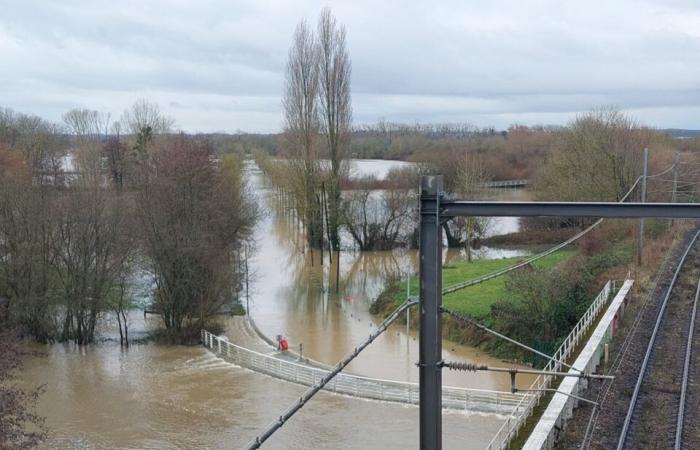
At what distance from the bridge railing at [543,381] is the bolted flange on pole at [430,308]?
10.4 feet

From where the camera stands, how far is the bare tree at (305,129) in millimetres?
35938

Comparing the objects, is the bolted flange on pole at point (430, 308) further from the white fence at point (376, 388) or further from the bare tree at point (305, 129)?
the bare tree at point (305, 129)

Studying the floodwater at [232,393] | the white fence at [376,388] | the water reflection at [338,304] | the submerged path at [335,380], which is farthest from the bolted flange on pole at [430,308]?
the water reflection at [338,304]

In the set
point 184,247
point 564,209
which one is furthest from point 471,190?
point 564,209

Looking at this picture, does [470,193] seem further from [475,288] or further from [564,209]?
[564,209]

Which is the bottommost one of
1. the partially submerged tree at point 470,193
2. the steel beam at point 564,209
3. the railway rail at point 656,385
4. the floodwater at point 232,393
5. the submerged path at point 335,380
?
the floodwater at point 232,393

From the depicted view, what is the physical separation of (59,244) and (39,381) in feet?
19.0

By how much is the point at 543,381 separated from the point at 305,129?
23.9 m

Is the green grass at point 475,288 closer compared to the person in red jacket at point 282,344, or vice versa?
the person in red jacket at point 282,344

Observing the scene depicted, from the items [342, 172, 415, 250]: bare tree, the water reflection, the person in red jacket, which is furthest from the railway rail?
[342, 172, 415, 250]: bare tree

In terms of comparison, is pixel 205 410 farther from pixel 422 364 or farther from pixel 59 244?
pixel 422 364

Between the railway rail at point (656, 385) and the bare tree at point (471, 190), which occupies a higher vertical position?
the bare tree at point (471, 190)

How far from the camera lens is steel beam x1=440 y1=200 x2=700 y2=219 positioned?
4.66m

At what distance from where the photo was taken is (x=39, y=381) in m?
18.6
